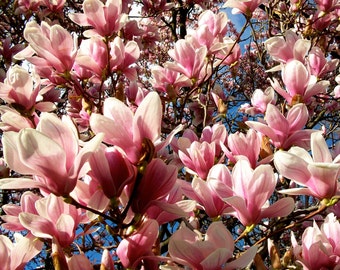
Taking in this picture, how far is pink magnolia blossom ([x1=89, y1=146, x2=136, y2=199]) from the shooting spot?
0.81 meters

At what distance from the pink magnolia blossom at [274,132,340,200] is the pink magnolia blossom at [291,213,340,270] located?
84 millimetres

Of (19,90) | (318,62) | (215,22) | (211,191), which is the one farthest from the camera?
(318,62)

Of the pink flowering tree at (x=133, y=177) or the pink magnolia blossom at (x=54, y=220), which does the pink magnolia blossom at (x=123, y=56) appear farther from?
the pink magnolia blossom at (x=54, y=220)

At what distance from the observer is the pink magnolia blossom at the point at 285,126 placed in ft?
4.52

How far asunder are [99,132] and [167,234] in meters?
1.54

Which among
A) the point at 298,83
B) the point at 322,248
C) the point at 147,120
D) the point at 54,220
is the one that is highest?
the point at 147,120

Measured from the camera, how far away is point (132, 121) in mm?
869

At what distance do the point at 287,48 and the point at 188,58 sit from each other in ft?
1.44

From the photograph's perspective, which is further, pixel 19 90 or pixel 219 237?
pixel 19 90

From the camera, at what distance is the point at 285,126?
1389 mm

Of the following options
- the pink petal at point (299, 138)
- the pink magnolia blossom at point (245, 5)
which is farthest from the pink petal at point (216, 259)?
the pink magnolia blossom at point (245, 5)

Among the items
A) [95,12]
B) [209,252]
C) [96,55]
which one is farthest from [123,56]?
[209,252]

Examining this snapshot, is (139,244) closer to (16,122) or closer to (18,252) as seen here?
(18,252)

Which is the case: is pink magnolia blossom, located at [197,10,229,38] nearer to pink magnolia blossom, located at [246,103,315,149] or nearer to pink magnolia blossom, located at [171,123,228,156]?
pink magnolia blossom, located at [171,123,228,156]
